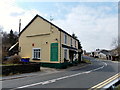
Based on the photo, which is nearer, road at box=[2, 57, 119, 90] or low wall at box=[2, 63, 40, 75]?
road at box=[2, 57, 119, 90]

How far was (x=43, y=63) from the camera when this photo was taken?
2589 cm

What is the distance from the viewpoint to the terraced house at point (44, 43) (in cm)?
2511

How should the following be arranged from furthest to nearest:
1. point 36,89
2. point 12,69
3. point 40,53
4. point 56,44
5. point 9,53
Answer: point 9,53 < point 40,53 < point 56,44 < point 12,69 < point 36,89

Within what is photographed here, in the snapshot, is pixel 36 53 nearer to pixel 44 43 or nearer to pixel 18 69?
pixel 44 43

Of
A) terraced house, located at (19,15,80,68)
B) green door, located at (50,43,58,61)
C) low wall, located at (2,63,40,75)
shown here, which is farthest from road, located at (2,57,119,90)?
terraced house, located at (19,15,80,68)

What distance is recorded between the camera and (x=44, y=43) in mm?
26516

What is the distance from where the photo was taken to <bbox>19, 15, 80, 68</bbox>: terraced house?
25109 millimetres

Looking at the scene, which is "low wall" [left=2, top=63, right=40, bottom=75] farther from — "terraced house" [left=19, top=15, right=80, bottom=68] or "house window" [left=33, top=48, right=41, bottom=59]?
"house window" [left=33, top=48, right=41, bottom=59]

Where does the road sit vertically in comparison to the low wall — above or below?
below

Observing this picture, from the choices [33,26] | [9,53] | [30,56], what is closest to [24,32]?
[33,26]

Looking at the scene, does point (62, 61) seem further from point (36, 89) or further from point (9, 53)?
point (36, 89)

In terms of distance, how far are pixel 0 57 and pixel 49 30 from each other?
8927 millimetres

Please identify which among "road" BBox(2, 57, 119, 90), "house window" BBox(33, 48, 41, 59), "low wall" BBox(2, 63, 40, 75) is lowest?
"road" BBox(2, 57, 119, 90)

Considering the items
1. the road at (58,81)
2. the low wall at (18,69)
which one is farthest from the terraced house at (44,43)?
the road at (58,81)
